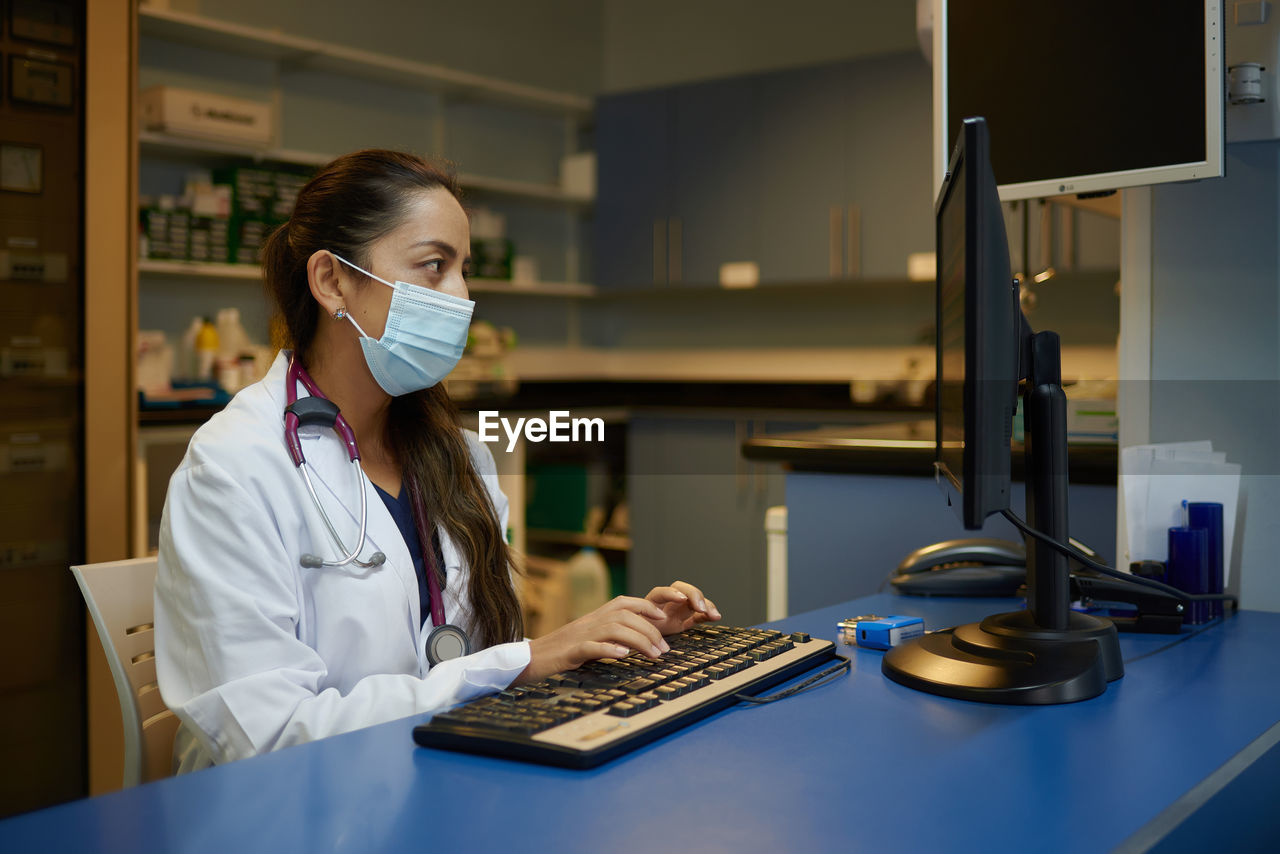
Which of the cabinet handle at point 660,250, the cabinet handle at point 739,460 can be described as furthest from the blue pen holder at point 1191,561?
the cabinet handle at point 660,250

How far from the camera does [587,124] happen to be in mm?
5074

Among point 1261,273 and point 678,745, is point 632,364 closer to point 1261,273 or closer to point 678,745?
point 1261,273

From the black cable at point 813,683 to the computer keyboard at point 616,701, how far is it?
1 cm

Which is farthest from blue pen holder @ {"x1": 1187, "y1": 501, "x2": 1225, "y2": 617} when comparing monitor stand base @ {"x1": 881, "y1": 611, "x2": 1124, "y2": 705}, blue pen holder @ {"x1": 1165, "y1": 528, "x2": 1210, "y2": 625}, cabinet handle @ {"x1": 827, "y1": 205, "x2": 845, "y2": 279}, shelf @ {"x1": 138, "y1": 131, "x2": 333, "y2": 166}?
cabinet handle @ {"x1": 827, "y1": 205, "x2": 845, "y2": 279}

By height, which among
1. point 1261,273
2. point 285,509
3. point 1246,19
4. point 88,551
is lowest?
point 88,551

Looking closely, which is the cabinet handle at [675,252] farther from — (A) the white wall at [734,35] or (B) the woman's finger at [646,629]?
(B) the woman's finger at [646,629]

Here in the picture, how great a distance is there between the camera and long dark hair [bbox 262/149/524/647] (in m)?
1.39

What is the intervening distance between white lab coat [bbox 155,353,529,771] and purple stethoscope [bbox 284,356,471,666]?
1 centimetres

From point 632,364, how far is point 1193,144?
4080 millimetres

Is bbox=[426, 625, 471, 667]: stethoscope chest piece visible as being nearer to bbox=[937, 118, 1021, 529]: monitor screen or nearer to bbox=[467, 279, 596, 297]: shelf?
bbox=[937, 118, 1021, 529]: monitor screen

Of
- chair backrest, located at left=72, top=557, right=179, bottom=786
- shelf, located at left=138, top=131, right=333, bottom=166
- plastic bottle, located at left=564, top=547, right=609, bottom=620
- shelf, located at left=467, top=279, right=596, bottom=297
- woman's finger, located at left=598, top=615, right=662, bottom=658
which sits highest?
shelf, located at left=138, top=131, right=333, bottom=166

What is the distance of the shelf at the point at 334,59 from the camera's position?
133 inches

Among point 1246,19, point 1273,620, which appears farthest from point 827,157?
point 1273,620

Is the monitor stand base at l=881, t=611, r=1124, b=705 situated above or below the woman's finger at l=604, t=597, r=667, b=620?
below
